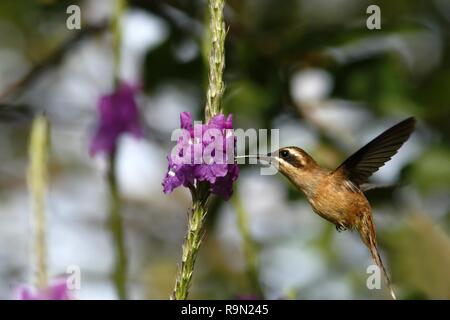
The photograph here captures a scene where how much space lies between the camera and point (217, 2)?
1.59m

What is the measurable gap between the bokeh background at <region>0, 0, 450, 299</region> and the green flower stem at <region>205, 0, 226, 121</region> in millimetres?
777

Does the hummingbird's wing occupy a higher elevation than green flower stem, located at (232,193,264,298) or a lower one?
higher

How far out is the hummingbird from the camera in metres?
2.00

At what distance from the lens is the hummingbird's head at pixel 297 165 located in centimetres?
199

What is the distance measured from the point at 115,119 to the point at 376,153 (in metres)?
1.22

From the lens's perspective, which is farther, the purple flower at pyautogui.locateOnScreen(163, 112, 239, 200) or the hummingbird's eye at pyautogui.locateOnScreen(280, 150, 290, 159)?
the hummingbird's eye at pyautogui.locateOnScreen(280, 150, 290, 159)

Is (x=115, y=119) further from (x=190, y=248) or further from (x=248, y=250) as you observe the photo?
(x=190, y=248)

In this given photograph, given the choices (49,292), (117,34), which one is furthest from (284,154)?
(117,34)

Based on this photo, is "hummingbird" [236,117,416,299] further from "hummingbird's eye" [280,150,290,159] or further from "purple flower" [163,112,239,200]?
"purple flower" [163,112,239,200]

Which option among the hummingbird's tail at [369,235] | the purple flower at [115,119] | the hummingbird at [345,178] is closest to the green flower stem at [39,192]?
the hummingbird at [345,178]

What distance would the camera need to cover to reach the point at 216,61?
156 centimetres

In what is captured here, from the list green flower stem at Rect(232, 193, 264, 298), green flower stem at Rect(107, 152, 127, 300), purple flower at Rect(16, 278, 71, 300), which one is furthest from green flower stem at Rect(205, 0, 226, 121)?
green flower stem at Rect(232, 193, 264, 298)

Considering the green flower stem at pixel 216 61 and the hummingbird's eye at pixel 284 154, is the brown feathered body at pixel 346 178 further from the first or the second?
the green flower stem at pixel 216 61

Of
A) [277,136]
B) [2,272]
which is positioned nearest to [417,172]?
[277,136]
